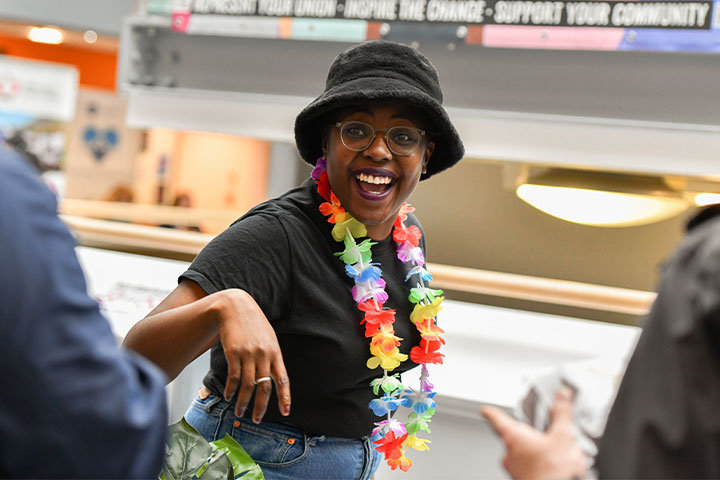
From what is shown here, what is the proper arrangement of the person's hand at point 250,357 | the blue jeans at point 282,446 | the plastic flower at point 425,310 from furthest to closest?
the plastic flower at point 425,310
the blue jeans at point 282,446
the person's hand at point 250,357

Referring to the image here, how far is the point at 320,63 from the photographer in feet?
9.50

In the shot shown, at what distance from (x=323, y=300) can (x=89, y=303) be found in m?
0.81

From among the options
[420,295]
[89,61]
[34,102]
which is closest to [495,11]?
[420,295]

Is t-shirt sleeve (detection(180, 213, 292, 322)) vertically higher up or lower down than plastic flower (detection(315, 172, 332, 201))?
lower down

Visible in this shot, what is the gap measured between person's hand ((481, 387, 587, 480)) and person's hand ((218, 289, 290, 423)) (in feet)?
1.41

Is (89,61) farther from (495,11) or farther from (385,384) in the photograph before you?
(385,384)

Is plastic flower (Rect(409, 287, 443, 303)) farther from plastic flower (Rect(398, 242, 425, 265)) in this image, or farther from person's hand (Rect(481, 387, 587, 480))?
person's hand (Rect(481, 387, 587, 480))

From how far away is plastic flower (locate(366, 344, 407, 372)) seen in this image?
1591 millimetres

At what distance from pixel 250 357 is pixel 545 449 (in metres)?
0.54

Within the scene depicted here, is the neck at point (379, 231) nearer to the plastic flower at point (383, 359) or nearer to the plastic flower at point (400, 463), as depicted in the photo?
the plastic flower at point (383, 359)

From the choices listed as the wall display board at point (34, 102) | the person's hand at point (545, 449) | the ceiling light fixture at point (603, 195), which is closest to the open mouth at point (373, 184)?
the person's hand at point (545, 449)

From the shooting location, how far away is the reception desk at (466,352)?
2410 mm

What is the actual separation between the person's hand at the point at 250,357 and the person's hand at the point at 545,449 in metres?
0.43

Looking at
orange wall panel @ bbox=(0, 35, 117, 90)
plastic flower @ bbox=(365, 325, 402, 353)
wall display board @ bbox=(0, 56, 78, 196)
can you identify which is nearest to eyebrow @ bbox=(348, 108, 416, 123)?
plastic flower @ bbox=(365, 325, 402, 353)
